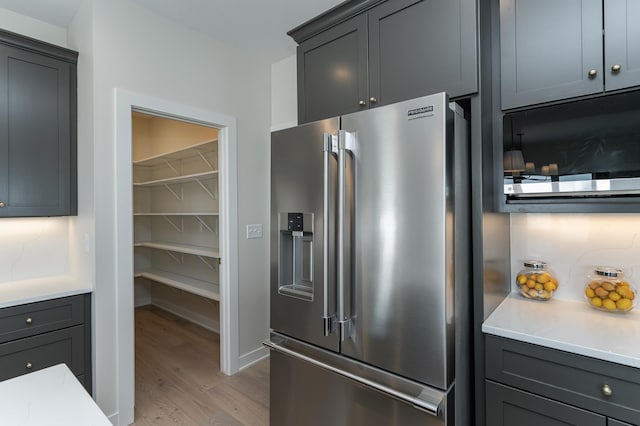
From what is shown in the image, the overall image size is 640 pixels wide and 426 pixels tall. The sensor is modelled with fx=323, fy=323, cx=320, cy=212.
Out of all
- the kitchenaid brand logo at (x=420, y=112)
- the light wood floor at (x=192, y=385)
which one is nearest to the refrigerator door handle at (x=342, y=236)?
the kitchenaid brand logo at (x=420, y=112)

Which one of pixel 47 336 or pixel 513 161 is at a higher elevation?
pixel 513 161

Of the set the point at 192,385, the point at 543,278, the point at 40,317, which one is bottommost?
the point at 192,385

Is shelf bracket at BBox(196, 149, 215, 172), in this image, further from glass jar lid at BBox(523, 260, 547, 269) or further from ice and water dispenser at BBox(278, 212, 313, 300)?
glass jar lid at BBox(523, 260, 547, 269)

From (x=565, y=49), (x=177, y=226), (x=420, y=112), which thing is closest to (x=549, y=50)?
(x=565, y=49)

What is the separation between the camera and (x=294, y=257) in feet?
5.92

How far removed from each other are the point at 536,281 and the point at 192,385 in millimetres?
2578

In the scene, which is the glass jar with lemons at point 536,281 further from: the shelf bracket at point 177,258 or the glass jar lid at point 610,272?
the shelf bracket at point 177,258

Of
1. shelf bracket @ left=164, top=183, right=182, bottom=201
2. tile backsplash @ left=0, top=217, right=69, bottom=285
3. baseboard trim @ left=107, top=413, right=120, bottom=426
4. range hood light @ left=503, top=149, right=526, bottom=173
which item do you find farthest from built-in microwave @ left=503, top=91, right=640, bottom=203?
shelf bracket @ left=164, top=183, right=182, bottom=201

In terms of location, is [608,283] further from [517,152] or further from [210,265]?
[210,265]

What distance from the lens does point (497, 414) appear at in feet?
4.59

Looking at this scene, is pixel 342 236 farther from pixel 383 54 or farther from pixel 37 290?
pixel 37 290

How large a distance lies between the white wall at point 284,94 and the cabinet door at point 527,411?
243 cm

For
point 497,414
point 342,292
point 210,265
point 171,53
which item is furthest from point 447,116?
point 210,265

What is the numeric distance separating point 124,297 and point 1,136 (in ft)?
4.12
